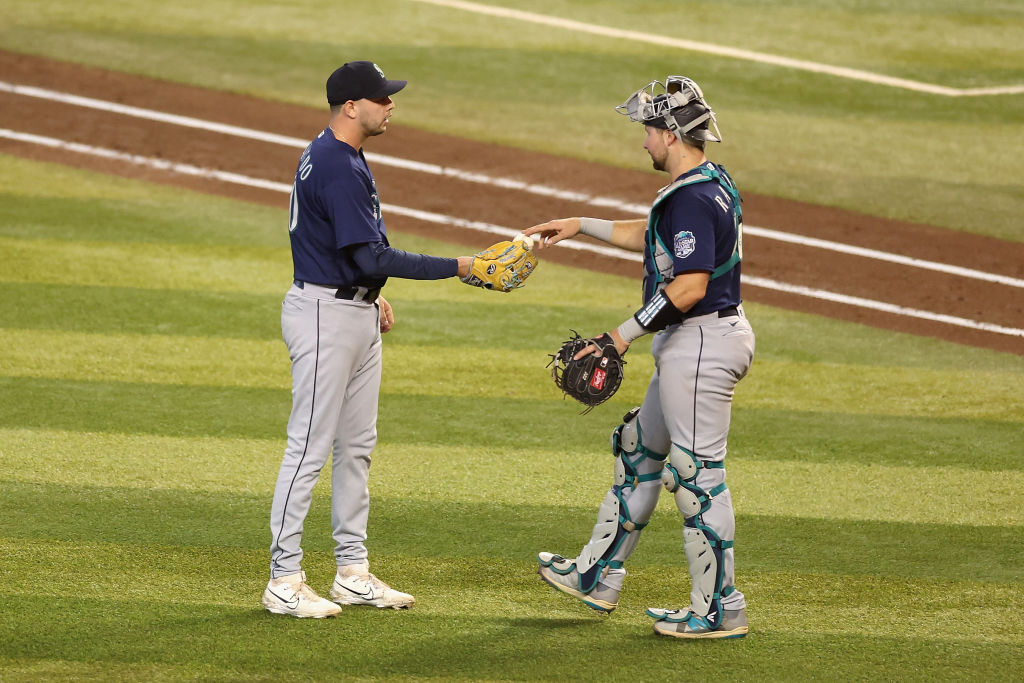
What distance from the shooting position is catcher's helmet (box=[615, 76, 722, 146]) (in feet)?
16.6

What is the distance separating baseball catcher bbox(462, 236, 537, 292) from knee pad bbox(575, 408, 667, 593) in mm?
816

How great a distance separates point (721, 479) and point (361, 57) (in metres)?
12.2

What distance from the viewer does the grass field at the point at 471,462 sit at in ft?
16.4

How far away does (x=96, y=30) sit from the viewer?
55.3ft

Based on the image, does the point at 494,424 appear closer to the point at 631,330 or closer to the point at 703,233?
the point at 631,330

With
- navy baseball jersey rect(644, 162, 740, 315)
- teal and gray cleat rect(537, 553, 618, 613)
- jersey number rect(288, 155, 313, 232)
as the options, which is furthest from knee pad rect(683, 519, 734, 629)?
jersey number rect(288, 155, 313, 232)

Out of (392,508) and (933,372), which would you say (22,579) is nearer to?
(392,508)

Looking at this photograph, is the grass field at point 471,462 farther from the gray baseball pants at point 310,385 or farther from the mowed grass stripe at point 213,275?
the gray baseball pants at point 310,385

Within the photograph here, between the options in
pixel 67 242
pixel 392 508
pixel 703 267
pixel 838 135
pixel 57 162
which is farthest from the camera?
pixel 838 135

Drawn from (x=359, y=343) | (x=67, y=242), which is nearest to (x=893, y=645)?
(x=359, y=343)

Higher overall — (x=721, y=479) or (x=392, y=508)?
(x=721, y=479)

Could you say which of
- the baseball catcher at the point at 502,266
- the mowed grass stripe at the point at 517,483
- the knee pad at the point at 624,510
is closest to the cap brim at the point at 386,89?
the baseball catcher at the point at 502,266

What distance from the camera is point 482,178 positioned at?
1305 centimetres

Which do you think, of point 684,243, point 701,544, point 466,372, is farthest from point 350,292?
point 466,372
